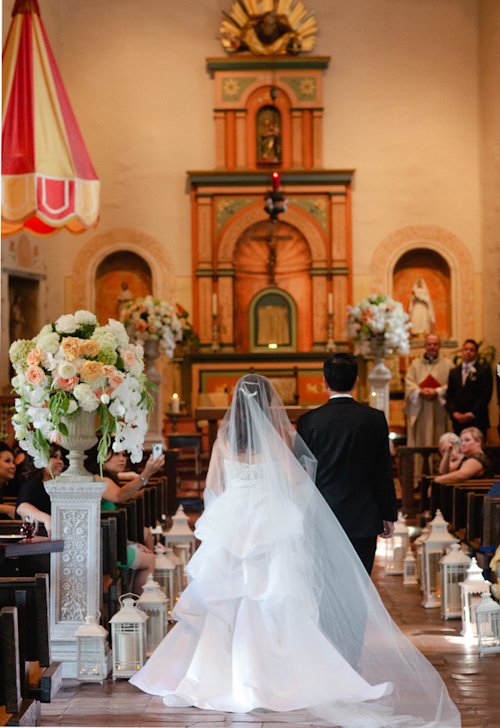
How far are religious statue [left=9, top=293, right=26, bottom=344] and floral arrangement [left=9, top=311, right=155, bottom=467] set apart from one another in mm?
7232

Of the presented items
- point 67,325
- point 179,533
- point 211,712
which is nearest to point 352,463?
point 211,712

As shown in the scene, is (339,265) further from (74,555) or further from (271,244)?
(74,555)

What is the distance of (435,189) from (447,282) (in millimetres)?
1402

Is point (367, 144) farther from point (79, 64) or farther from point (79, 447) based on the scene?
point (79, 447)

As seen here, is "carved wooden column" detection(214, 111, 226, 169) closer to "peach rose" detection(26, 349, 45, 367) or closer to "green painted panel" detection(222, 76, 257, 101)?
"green painted panel" detection(222, 76, 257, 101)

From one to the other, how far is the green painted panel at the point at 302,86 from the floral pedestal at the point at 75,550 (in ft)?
31.6

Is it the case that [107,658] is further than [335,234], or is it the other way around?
[335,234]

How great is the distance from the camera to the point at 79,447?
13.6ft

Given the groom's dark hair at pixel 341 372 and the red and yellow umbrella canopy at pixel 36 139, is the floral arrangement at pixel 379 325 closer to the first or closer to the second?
the red and yellow umbrella canopy at pixel 36 139

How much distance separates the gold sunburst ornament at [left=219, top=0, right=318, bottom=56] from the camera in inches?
489

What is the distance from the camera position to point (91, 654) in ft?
12.9

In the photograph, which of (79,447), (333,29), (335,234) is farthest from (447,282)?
(79,447)

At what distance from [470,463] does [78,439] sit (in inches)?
125

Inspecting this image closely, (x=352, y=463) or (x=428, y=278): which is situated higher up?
(x=428, y=278)
